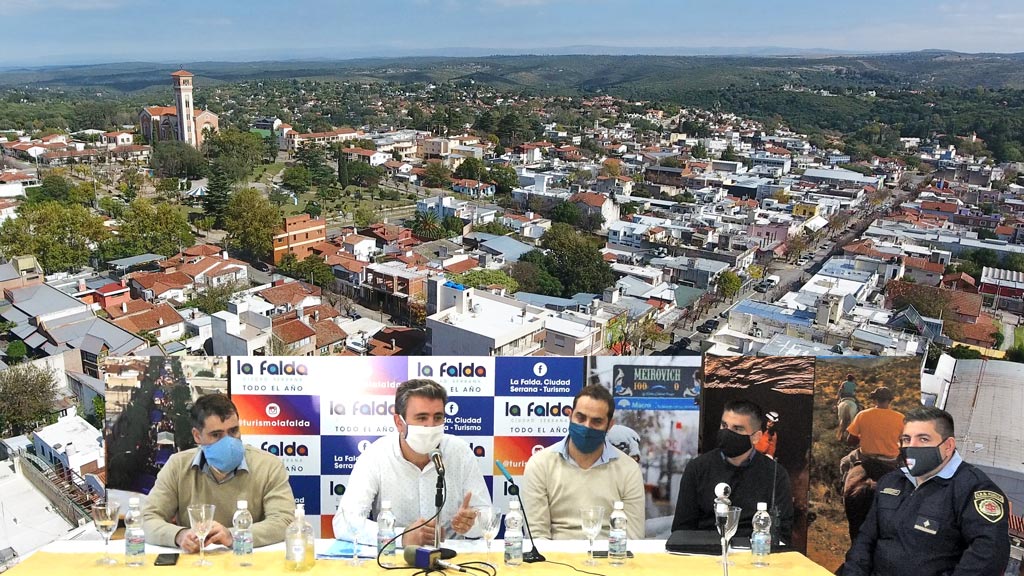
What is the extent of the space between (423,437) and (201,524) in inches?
30.1

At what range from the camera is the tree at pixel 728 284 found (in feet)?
49.0

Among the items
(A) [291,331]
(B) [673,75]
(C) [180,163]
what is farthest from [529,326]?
(B) [673,75]

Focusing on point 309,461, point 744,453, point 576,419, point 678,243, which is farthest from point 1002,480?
point 678,243

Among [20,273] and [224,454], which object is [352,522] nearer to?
[224,454]

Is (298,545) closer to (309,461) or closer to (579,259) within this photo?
(309,461)

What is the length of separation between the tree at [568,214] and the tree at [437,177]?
6939 mm

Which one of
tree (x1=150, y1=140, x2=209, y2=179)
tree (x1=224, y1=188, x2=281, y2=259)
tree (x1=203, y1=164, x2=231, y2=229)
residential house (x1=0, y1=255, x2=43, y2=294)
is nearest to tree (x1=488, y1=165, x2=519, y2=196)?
tree (x1=203, y1=164, x2=231, y2=229)

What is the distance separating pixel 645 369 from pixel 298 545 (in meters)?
1.37

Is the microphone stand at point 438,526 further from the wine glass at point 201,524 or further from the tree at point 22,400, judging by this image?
the tree at point 22,400

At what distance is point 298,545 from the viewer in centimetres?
188

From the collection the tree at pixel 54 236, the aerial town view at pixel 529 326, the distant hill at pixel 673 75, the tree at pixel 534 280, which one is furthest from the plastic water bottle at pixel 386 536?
the distant hill at pixel 673 75

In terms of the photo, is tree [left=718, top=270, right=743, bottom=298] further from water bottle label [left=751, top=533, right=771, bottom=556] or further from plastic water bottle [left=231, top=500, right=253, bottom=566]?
plastic water bottle [left=231, top=500, right=253, bottom=566]

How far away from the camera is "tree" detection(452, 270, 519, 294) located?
13469 millimetres

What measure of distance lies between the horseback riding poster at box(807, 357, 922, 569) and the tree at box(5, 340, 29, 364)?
11.4m
